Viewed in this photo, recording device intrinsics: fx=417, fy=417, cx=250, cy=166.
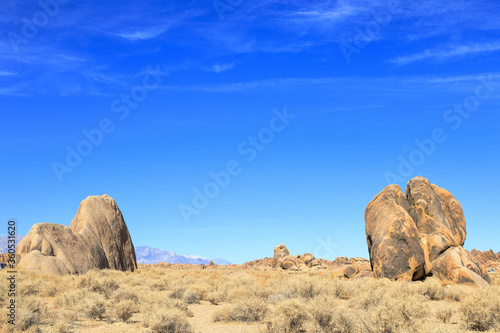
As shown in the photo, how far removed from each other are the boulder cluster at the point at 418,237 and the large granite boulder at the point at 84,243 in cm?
1777

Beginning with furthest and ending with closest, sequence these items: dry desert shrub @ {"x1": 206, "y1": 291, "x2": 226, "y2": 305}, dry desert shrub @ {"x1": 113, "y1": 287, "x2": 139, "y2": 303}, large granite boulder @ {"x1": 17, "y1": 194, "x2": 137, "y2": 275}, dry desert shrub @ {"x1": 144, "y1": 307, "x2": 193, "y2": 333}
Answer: large granite boulder @ {"x1": 17, "y1": 194, "x2": 137, "y2": 275} < dry desert shrub @ {"x1": 206, "y1": 291, "x2": 226, "y2": 305} < dry desert shrub @ {"x1": 113, "y1": 287, "x2": 139, "y2": 303} < dry desert shrub @ {"x1": 144, "y1": 307, "x2": 193, "y2": 333}

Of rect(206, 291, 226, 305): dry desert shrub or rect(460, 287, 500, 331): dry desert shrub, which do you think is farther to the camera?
rect(206, 291, 226, 305): dry desert shrub

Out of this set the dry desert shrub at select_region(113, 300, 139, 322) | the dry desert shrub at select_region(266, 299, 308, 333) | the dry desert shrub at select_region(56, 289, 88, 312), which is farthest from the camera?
the dry desert shrub at select_region(56, 289, 88, 312)

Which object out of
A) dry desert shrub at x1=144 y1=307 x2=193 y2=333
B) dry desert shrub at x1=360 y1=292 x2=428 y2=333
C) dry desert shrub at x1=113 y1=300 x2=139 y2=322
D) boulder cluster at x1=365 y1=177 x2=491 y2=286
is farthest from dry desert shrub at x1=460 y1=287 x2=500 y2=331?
dry desert shrub at x1=113 y1=300 x2=139 y2=322

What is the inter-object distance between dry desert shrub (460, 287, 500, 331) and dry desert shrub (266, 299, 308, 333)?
Result: 451cm

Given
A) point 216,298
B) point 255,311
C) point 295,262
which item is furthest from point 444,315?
point 295,262

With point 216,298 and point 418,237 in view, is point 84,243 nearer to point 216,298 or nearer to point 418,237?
point 216,298

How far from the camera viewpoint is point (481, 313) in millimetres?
11188

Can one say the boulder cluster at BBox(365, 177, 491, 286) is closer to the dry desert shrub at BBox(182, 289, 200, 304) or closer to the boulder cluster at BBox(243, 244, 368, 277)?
the dry desert shrub at BBox(182, 289, 200, 304)

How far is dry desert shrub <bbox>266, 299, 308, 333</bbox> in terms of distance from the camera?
1065cm

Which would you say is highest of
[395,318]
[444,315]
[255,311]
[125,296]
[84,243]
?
[84,243]

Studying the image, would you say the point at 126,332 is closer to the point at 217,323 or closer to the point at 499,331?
the point at 217,323

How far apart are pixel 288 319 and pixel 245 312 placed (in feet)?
9.39

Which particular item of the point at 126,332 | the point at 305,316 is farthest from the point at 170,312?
the point at 305,316
